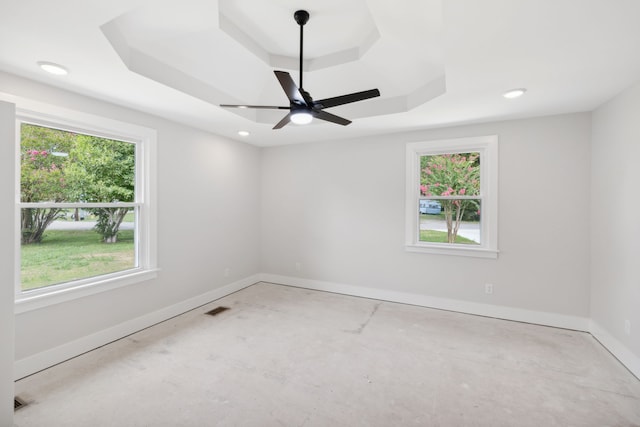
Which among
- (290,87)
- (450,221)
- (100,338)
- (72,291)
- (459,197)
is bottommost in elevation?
(100,338)

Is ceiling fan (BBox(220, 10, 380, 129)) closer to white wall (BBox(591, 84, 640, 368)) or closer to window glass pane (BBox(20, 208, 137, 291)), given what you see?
window glass pane (BBox(20, 208, 137, 291))

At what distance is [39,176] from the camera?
2.50m

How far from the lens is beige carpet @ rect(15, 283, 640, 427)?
1918 millimetres

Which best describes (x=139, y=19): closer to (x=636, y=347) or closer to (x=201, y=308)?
(x=201, y=308)

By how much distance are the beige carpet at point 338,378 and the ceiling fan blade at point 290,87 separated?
2.15 metres

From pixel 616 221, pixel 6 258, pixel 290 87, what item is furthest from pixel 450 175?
pixel 6 258

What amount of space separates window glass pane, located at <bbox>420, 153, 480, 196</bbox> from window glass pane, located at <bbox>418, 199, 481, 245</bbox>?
0.44 ft

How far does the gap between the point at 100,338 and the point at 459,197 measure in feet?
14.2

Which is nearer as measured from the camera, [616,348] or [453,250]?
[616,348]

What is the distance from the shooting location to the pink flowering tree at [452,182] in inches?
→ 149

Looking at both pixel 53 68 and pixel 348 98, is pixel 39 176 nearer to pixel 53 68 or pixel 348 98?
pixel 53 68

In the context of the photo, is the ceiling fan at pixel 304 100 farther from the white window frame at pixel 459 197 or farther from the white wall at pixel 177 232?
the white window frame at pixel 459 197

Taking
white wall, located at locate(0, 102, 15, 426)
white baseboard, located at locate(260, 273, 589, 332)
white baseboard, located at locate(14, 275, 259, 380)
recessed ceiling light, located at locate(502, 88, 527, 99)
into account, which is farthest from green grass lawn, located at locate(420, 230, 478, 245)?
white wall, located at locate(0, 102, 15, 426)

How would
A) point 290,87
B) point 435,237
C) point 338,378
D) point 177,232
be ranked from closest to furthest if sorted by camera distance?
1. point 290,87
2. point 338,378
3. point 177,232
4. point 435,237
